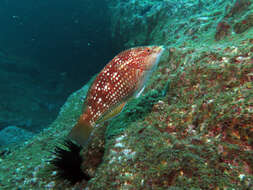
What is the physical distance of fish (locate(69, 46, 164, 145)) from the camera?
1804 millimetres

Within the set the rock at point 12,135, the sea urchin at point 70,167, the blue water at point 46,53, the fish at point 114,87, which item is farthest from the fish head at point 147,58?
the blue water at point 46,53

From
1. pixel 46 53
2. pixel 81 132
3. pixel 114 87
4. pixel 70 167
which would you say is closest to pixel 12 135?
pixel 70 167

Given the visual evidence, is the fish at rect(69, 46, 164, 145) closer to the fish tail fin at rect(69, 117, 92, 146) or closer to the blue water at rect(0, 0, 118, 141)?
the fish tail fin at rect(69, 117, 92, 146)

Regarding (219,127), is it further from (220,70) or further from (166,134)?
(220,70)

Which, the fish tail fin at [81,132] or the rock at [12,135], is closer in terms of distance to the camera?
the fish tail fin at [81,132]

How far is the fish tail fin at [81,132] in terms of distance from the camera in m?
1.76

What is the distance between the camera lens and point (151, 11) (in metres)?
9.59

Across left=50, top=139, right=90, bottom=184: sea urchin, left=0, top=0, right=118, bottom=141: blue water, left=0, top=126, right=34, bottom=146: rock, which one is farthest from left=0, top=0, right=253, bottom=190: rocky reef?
left=0, top=0, right=118, bottom=141: blue water

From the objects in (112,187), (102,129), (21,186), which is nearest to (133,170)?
(112,187)

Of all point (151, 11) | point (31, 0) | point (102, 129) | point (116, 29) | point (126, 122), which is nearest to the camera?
point (126, 122)

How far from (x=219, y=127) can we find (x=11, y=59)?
2244cm

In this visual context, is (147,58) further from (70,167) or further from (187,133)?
(70,167)

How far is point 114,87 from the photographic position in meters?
1.88

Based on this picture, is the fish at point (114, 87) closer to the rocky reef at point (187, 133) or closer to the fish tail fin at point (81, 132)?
the fish tail fin at point (81, 132)
